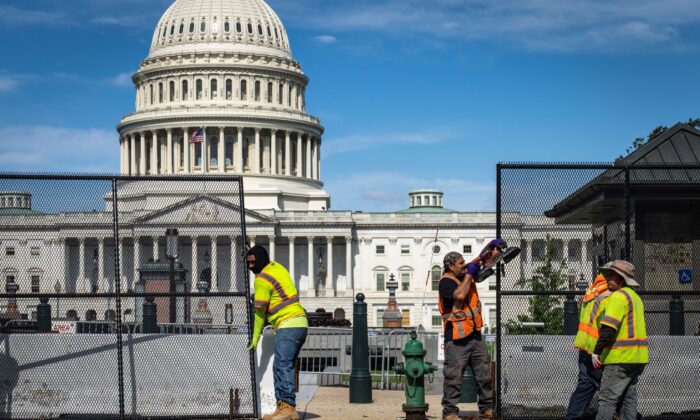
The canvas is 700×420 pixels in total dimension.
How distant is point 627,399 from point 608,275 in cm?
149

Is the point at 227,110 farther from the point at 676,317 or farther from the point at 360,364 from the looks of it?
the point at 676,317

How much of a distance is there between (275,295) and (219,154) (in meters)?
115

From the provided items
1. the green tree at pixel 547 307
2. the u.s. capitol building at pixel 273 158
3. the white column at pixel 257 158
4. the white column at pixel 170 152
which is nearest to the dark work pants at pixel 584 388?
the green tree at pixel 547 307

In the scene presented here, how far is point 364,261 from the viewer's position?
123 meters

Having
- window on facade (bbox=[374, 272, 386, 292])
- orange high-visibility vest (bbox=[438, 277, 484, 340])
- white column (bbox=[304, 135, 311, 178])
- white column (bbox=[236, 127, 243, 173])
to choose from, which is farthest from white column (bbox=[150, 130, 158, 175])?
orange high-visibility vest (bbox=[438, 277, 484, 340])

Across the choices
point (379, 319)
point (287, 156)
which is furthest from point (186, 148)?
point (379, 319)

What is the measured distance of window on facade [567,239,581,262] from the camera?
69.7 feet

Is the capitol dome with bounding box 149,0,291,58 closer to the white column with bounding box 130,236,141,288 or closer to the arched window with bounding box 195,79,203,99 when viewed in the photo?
the arched window with bounding box 195,79,203,99

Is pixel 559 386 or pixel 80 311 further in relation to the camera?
pixel 80 311

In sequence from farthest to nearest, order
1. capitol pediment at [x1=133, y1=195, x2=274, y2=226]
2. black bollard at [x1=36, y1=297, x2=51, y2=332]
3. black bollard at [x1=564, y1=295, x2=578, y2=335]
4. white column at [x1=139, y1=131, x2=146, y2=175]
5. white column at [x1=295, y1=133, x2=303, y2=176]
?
white column at [x1=295, y1=133, x2=303, y2=176], white column at [x1=139, y1=131, x2=146, y2=175], black bollard at [x1=564, y1=295, x2=578, y2=335], black bollard at [x1=36, y1=297, x2=51, y2=332], capitol pediment at [x1=133, y1=195, x2=274, y2=226]

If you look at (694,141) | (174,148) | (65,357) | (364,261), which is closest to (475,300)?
(65,357)

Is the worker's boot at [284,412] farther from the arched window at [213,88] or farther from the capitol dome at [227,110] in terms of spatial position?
the arched window at [213,88]

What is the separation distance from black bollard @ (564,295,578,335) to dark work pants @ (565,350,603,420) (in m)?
4.21

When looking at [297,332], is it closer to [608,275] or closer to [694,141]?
[608,275]
